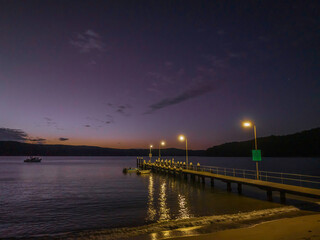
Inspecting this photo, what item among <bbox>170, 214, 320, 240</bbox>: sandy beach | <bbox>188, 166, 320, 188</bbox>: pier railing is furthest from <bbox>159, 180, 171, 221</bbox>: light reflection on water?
<bbox>188, 166, 320, 188</bbox>: pier railing

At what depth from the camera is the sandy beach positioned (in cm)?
1120

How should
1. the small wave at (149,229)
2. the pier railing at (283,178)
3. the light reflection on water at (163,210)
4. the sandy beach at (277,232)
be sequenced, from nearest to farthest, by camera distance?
1. the sandy beach at (277,232)
2. the small wave at (149,229)
3. the light reflection on water at (163,210)
4. the pier railing at (283,178)

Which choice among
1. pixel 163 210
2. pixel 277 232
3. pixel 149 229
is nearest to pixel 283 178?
pixel 277 232

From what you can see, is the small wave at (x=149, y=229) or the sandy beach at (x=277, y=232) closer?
the sandy beach at (x=277, y=232)

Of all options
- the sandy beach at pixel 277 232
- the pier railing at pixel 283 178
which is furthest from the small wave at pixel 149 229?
the pier railing at pixel 283 178

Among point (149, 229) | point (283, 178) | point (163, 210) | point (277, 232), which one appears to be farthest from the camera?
point (163, 210)

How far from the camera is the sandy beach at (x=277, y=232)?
36.7 ft

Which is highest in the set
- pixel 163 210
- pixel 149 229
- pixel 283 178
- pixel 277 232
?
pixel 283 178

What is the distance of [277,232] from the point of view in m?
12.0

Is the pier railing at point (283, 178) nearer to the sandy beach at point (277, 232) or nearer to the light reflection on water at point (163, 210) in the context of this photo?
the sandy beach at point (277, 232)

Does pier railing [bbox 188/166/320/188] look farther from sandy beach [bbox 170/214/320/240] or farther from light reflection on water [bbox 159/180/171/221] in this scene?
light reflection on water [bbox 159/180/171/221]

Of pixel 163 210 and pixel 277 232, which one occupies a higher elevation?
pixel 277 232

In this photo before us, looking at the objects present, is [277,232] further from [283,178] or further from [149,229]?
[283,178]

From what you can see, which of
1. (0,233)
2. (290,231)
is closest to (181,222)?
(290,231)
